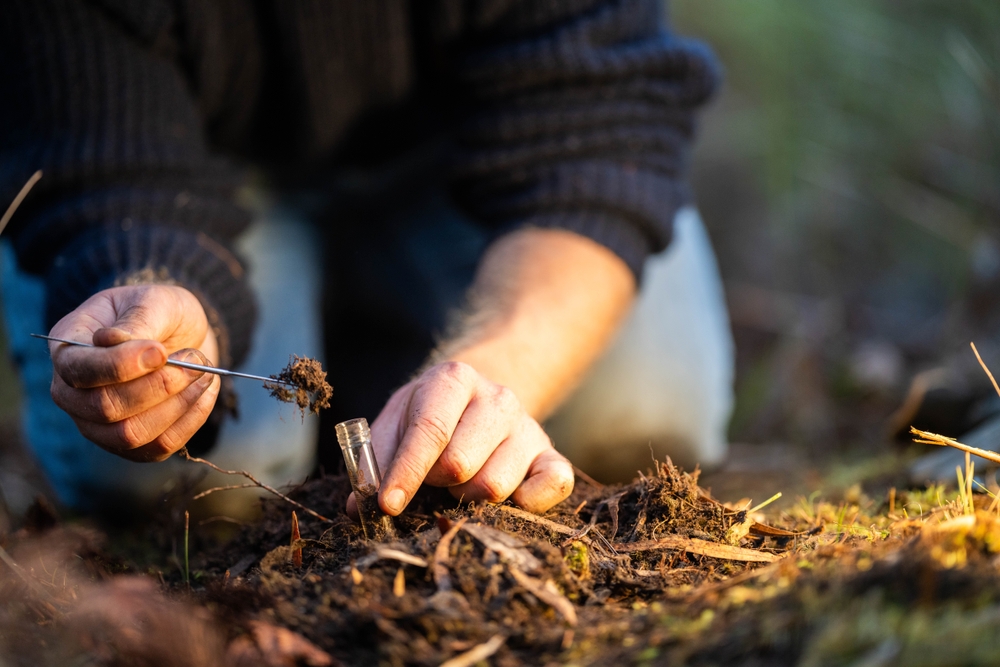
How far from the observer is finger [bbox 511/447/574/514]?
1.12 meters

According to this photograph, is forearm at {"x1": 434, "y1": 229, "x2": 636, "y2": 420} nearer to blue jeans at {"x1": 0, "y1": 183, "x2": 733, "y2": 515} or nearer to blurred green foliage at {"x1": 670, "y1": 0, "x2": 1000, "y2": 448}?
blue jeans at {"x1": 0, "y1": 183, "x2": 733, "y2": 515}

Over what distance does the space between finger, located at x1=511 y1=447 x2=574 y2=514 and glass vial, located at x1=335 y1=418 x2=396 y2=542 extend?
200 mm

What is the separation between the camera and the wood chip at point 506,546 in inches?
35.7

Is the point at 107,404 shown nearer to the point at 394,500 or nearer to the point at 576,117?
the point at 394,500

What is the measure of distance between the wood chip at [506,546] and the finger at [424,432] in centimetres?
12

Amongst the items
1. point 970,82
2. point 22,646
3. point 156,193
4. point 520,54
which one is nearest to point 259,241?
point 156,193

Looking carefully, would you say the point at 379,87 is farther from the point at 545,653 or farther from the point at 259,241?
the point at 545,653

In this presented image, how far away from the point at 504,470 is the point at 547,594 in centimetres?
27

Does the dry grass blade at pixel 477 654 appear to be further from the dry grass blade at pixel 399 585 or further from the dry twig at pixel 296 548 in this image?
the dry twig at pixel 296 548

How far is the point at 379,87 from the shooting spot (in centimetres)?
227

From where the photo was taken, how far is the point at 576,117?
1.97 metres

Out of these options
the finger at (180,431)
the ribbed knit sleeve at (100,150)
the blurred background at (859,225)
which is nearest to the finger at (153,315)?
the finger at (180,431)

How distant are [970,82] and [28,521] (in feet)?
12.4

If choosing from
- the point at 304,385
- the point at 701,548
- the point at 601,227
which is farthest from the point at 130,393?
the point at 601,227
